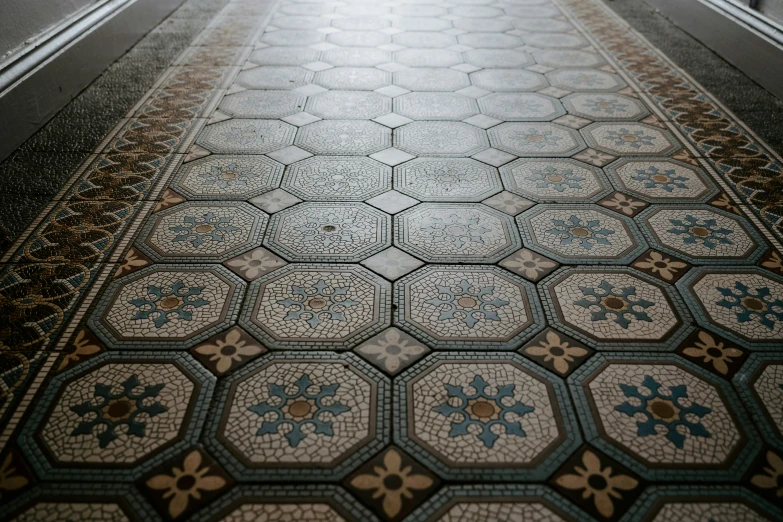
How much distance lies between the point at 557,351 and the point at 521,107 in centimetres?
149

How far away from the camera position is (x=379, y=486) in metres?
0.94

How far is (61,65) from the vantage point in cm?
231

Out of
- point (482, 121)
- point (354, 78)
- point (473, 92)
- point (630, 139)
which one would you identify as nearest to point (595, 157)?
point (630, 139)

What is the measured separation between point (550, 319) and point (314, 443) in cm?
60

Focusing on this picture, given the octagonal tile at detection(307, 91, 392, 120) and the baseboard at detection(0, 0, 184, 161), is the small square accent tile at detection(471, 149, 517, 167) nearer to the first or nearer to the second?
the octagonal tile at detection(307, 91, 392, 120)

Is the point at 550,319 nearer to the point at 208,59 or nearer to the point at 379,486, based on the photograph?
the point at 379,486

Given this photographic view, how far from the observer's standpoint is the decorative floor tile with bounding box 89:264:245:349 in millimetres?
1249

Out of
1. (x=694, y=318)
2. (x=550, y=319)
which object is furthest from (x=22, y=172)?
(x=694, y=318)

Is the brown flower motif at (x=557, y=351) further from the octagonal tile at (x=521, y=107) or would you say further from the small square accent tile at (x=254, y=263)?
→ the octagonal tile at (x=521, y=107)

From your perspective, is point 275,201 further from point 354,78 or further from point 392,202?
point 354,78

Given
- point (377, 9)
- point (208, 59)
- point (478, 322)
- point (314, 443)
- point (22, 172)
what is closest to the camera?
point (314, 443)

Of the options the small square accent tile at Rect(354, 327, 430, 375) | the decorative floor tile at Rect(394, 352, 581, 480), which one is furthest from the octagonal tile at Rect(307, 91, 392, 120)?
the decorative floor tile at Rect(394, 352, 581, 480)

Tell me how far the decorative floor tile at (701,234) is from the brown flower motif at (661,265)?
4cm

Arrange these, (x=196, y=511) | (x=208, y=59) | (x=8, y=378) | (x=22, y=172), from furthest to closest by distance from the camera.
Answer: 1. (x=208, y=59)
2. (x=22, y=172)
3. (x=8, y=378)
4. (x=196, y=511)
